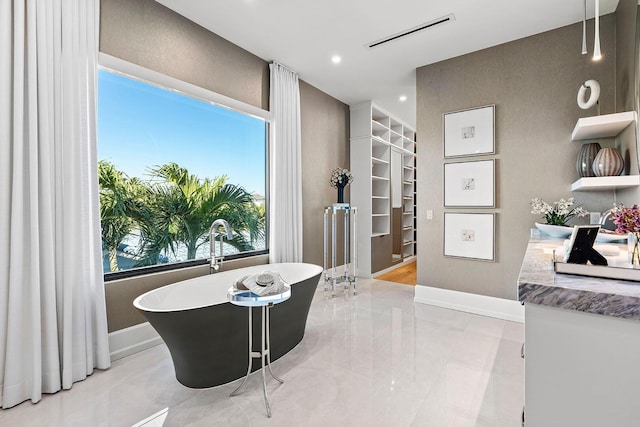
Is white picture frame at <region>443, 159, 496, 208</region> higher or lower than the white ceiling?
lower

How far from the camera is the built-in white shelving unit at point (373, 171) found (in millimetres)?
5156

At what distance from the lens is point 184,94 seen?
9.61 feet

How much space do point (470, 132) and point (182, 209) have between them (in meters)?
3.38

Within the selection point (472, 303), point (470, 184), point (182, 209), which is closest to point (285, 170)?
point (182, 209)

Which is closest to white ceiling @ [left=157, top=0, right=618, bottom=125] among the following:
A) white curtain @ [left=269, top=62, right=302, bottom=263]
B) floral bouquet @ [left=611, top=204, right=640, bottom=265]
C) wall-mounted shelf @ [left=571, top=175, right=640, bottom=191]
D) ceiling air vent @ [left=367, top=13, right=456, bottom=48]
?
ceiling air vent @ [left=367, top=13, right=456, bottom=48]

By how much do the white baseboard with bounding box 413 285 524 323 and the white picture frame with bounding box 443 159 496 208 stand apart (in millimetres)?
1081

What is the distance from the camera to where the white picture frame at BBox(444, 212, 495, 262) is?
11.2 ft

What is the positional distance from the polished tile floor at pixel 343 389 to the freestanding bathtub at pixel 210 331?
11 centimetres

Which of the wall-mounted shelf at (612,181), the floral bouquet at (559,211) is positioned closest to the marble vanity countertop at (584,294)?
the wall-mounted shelf at (612,181)

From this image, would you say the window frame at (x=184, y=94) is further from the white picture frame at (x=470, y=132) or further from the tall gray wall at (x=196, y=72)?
the white picture frame at (x=470, y=132)

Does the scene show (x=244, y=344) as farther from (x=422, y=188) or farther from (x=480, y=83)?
(x=480, y=83)

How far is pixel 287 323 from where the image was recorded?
2.49 metres

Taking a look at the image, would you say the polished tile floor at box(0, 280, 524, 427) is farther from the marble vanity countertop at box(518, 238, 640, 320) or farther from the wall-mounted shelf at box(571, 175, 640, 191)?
the wall-mounted shelf at box(571, 175, 640, 191)

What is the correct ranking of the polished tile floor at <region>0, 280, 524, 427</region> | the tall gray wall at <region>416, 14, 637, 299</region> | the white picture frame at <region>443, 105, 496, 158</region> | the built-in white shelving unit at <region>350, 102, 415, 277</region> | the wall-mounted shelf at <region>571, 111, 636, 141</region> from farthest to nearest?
1. the built-in white shelving unit at <region>350, 102, 415, 277</region>
2. the white picture frame at <region>443, 105, 496, 158</region>
3. the tall gray wall at <region>416, 14, 637, 299</region>
4. the wall-mounted shelf at <region>571, 111, 636, 141</region>
5. the polished tile floor at <region>0, 280, 524, 427</region>
